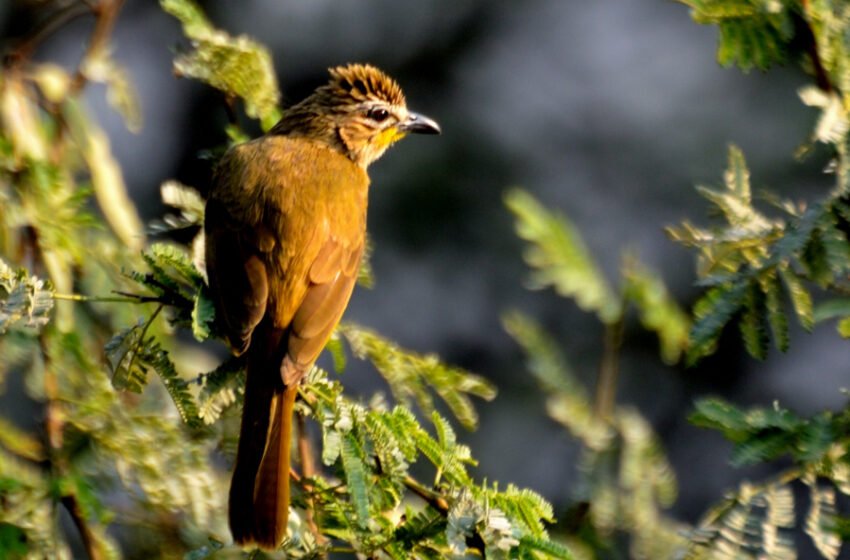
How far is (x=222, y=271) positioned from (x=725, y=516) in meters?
1.83

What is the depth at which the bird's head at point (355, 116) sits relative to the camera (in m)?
5.71

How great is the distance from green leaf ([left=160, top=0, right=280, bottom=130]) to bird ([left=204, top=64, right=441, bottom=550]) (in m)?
0.37

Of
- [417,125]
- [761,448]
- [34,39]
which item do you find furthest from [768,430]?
[34,39]

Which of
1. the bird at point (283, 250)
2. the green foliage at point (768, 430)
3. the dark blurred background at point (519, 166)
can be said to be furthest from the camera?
the dark blurred background at point (519, 166)

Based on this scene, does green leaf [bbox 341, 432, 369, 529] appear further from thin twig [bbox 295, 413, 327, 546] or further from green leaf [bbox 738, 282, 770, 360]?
Result: green leaf [bbox 738, 282, 770, 360]

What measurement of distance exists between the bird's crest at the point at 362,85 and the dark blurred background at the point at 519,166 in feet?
7.75

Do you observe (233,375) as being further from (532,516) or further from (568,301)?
(568,301)

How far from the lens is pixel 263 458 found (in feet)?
13.2

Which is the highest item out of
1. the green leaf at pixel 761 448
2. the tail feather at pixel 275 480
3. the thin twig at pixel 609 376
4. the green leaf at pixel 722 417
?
the green leaf at pixel 722 417

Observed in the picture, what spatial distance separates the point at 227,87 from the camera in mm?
4648

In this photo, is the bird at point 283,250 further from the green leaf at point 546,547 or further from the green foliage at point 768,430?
the green foliage at point 768,430

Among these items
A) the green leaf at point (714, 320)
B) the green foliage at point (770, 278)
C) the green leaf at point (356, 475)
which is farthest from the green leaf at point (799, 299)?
the green leaf at point (356, 475)

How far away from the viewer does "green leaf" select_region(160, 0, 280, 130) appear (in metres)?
4.54

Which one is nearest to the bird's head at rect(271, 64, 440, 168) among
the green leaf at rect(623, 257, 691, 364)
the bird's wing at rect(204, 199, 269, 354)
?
the bird's wing at rect(204, 199, 269, 354)
